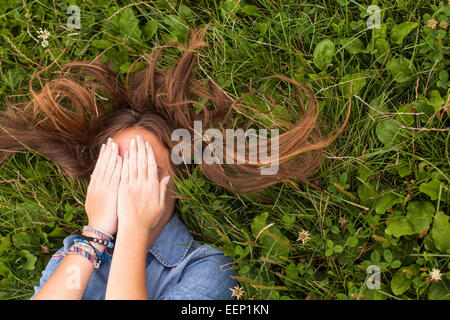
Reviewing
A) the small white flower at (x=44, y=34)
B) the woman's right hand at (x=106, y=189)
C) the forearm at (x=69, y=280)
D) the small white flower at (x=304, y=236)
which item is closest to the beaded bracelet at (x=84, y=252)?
the forearm at (x=69, y=280)

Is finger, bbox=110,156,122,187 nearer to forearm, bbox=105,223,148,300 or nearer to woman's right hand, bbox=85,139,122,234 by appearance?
woman's right hand, bbox=85,139,122,234

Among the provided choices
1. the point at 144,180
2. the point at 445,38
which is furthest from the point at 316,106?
the point at 144,180

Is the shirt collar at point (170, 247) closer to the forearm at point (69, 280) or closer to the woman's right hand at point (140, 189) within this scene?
the woman's right hand at point (140, 189)

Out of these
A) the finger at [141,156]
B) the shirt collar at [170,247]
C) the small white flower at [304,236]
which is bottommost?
the shirt collar at [170,247]

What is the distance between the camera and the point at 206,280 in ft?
6.83

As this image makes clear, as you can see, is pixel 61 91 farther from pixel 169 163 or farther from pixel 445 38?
pixel 445 38

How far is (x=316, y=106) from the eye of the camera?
7.25ft

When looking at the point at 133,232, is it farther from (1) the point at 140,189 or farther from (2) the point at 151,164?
(2) the point at 151,164

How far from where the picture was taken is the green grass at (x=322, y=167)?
202 centimetres

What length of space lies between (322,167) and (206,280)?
92 centimetres

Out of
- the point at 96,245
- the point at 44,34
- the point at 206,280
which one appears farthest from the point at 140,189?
the point at 44,34

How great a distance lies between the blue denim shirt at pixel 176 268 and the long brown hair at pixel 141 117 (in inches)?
15.9

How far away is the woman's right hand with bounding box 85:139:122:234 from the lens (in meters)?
2.14
